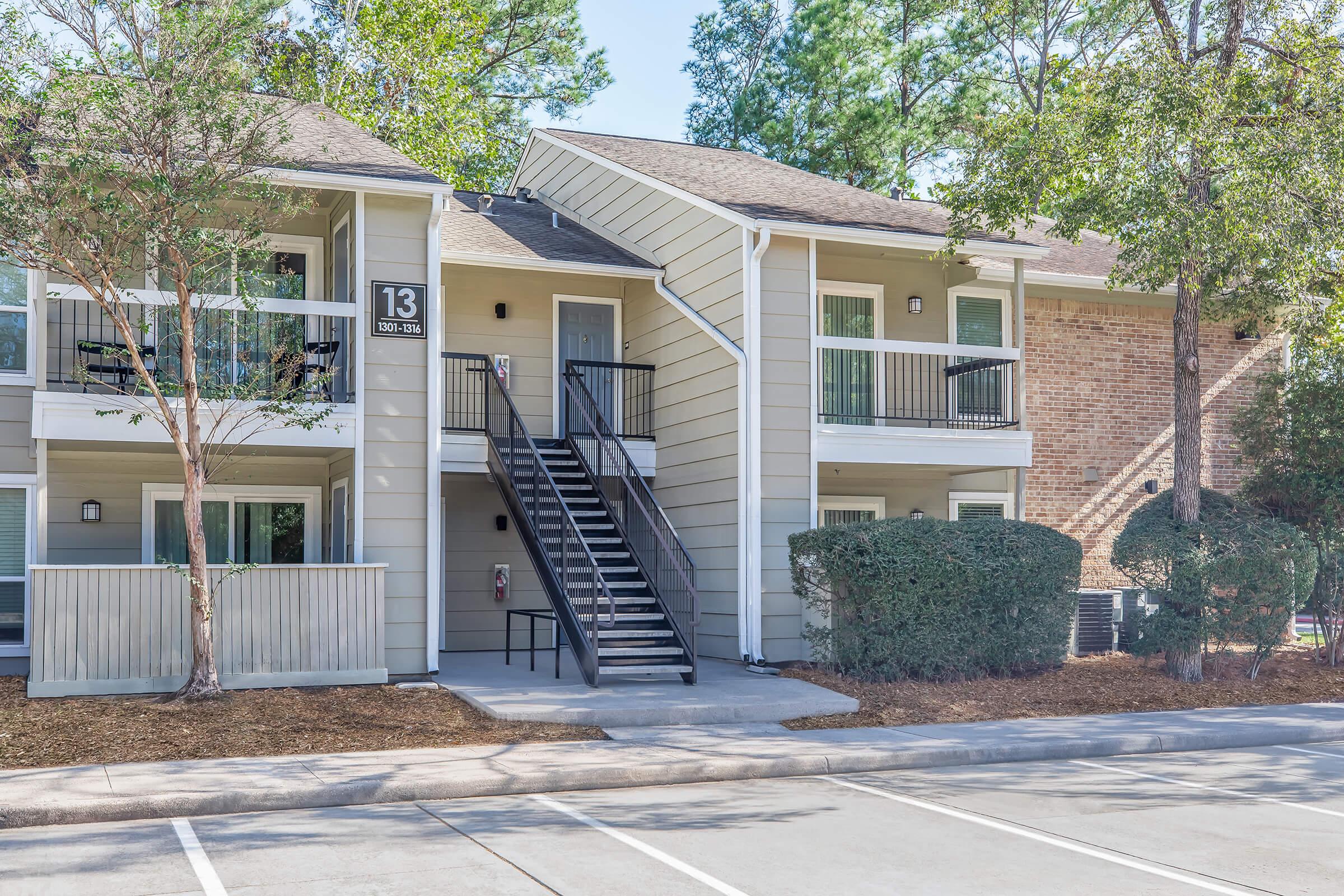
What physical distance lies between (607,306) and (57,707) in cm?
857

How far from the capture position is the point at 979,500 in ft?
54.4

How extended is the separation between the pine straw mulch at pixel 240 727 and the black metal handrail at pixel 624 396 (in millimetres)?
5543

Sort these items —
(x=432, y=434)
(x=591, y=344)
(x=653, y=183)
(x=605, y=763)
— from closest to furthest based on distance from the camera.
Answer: (x=605, y=763)
(x=432, y=434)
(x=653, y=183)
(x=591, y=344)

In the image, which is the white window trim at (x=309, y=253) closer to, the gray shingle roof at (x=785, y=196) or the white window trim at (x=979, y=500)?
the gray shingle roof at (x=785, y=196)

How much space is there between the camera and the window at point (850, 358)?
15148 millimetres

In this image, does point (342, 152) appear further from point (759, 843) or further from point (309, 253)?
point (759, 843)

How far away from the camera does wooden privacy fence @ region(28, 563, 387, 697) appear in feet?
34.1

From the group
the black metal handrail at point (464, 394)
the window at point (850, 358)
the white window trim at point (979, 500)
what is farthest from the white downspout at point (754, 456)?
the white window trim at point (979, 500)

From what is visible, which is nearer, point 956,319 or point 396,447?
point 396,447

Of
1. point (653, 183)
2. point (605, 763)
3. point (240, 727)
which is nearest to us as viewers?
point (605, 763)

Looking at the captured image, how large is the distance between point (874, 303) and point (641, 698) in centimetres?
756

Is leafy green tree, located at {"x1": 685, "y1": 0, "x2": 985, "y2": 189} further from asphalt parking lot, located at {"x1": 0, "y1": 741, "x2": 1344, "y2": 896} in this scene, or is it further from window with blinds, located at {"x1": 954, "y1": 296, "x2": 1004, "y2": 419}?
asphalt parking lot, located at {"x1": 0, "y1": 741, "x2": 1344, "y2": 896}

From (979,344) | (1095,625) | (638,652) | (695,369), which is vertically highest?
(979,344)

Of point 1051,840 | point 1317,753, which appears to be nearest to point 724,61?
point 1317,753
